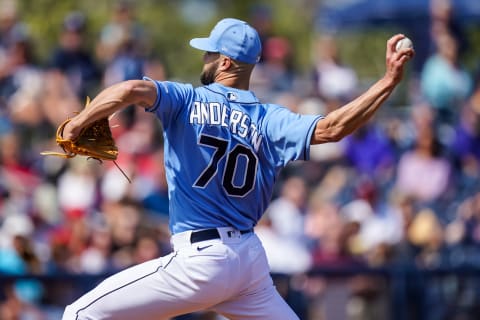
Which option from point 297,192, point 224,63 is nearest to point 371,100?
point 224,63

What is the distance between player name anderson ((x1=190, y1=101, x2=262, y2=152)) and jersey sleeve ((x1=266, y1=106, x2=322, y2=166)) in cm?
10

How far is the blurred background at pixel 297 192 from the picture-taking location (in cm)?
1086

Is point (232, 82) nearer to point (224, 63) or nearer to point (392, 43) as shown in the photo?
point (224, 63)

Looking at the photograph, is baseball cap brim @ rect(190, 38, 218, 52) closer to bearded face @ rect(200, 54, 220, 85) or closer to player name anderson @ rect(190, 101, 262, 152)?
bearded face @ rect(200, 54, 220, 85)

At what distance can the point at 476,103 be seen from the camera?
13.0 meters

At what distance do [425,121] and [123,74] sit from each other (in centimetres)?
363

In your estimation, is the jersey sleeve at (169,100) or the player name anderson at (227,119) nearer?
the jersey sleeve at (169,100)

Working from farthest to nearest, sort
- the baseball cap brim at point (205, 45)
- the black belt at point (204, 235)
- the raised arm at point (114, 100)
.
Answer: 1. the baseball cap brim at point (205, 45)
2. the black belt at point (204, 235)
3. the raised arm at point (114, 100)

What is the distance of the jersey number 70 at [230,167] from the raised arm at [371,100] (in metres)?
0.53

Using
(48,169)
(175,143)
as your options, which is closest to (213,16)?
(48,169)

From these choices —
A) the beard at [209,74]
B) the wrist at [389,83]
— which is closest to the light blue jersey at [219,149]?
the beard at [209,74]

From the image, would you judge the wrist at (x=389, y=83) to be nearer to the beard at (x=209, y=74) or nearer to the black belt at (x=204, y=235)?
the beard at (x=209, y=74)

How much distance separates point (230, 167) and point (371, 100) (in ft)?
2.99

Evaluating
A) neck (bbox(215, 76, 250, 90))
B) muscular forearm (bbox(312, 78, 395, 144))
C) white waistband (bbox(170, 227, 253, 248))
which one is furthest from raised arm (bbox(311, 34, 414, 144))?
white waistband (bbox(170, 227, 253, 248))
